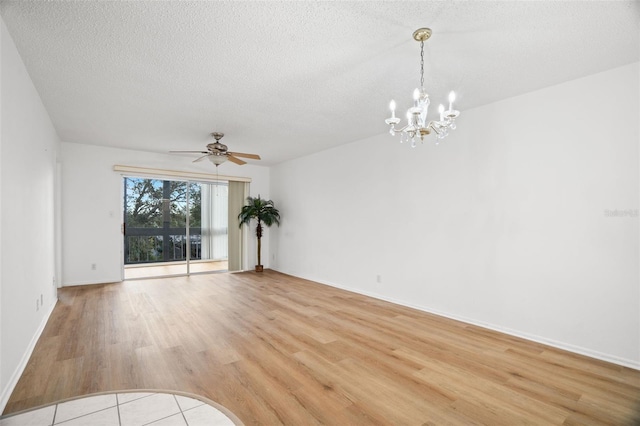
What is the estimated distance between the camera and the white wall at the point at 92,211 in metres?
5.48

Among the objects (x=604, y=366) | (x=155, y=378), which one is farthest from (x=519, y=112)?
(x=155, y=378)

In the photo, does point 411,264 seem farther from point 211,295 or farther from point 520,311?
point 211,295

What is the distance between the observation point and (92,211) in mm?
5691

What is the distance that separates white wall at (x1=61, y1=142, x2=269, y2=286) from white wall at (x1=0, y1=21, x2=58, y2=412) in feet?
7.19

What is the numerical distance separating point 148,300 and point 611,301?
5543mm

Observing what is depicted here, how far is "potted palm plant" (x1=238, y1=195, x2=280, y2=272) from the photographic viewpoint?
7141 millimetres

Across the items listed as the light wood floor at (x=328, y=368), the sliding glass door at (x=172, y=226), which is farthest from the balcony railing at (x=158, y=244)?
the light wood floor at (x=328, y=368)

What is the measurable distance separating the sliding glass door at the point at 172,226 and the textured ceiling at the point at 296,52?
118 inches

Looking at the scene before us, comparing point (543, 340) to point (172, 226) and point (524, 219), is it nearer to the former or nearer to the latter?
point (524, 219)

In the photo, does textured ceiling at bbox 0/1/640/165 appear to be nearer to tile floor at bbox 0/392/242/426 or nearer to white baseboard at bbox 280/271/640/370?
white baseboard at bbox 280/271/640/370

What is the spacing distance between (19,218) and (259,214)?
15.8 feet

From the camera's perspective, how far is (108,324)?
11.7ft

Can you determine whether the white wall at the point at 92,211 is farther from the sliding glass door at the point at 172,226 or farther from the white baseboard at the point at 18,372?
the white baseboard at the point at 18,372

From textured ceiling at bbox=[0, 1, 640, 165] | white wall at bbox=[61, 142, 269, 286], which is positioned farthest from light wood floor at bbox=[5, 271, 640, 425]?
textured ceiling at bbox=[0, 1, 640, 165]
